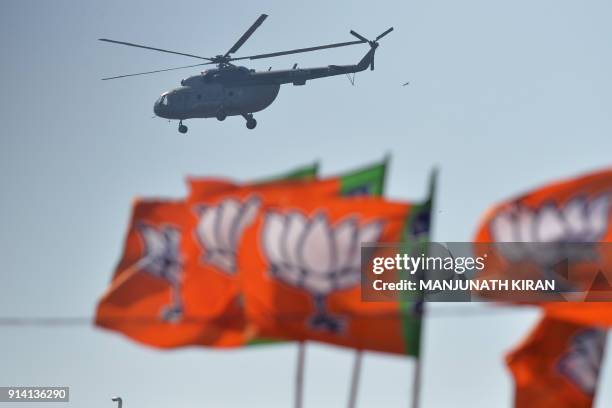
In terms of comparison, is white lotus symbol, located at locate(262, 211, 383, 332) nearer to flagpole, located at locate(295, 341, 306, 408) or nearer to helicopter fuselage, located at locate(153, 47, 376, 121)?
flagpole, located at locate(295, 341, 306, 408)

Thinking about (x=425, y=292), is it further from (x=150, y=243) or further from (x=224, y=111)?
(x=224, y=111)

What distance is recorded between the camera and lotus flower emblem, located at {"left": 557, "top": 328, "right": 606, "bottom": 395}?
1230 inches

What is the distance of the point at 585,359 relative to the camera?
3155cm

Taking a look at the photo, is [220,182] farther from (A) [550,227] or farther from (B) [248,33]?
(B) [248,33]

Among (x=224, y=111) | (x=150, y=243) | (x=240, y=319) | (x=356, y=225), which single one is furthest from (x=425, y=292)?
(x=224, y=111)

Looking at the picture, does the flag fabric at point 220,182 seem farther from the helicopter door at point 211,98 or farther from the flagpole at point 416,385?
the helicopter door at point 211,98

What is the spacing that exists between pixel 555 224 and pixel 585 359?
3.07 m

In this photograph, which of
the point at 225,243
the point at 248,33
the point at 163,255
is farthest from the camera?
the point at 248,33

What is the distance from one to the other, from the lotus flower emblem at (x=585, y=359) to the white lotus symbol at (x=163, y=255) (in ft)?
28.6

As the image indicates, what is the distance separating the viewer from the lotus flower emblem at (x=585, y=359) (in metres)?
31.2

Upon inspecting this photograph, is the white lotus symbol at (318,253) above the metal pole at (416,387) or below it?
above

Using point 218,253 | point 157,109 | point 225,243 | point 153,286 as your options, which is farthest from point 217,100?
point 225,243

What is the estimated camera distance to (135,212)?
34969 mm

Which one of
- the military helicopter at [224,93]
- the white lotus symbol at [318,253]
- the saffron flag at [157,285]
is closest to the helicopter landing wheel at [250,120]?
the military helicopter at [224,93]
